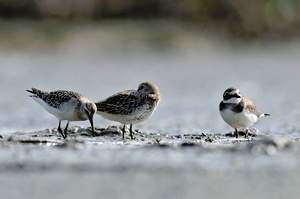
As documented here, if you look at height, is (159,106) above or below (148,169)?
above

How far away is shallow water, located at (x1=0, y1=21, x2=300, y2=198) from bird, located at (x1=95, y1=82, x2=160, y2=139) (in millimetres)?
489

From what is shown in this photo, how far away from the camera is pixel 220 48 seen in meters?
28.4

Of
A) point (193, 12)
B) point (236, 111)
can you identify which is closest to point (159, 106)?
point (236, 111)

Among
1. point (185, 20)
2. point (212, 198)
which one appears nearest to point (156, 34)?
point (185, 20)

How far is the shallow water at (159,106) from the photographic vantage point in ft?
28.1

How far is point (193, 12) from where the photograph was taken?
29672mm

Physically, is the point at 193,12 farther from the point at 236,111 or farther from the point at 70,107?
the point at 70,107

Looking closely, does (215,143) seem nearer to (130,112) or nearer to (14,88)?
(130,112)

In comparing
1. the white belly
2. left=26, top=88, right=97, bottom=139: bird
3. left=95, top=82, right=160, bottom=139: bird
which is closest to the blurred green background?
left=95, top=82, right=160, bottom=139: bird

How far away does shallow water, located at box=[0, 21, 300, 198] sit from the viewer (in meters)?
8.56

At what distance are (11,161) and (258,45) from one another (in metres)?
20.6

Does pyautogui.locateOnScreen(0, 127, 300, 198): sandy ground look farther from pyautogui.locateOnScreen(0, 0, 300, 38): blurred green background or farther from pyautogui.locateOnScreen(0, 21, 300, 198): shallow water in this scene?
pyautogui.locateOnScreen(0, 0, 300, 38): blurred green background

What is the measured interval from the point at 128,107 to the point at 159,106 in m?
5.30

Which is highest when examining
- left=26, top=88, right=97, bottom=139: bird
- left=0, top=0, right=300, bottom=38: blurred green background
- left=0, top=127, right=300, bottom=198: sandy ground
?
left=0, top=0, right=300, bottom=38: blurred green background
